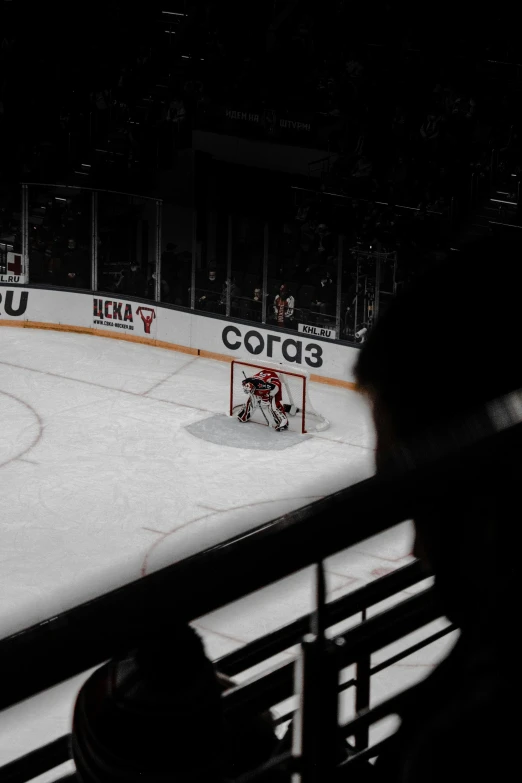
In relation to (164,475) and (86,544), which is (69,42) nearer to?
(164,475)

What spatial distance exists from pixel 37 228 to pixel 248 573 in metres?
21.4

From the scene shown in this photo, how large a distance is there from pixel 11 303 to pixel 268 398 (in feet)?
21.2

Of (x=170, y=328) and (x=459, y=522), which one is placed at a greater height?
(x=459, y=522)

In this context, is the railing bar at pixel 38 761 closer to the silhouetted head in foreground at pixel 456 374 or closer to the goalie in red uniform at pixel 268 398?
the silhouetted head in foreground at pixel 456 374

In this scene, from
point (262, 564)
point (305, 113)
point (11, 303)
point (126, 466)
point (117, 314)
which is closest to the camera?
point (262, 564)

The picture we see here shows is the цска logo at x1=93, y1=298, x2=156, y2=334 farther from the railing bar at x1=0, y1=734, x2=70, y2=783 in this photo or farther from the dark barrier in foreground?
the dark barrier in foreground

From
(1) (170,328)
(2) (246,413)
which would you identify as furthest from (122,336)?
(2) (246,413)

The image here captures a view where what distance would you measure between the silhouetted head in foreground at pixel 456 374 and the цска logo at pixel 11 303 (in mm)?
20504

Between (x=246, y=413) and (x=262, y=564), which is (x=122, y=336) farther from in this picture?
(x=262, y=564)

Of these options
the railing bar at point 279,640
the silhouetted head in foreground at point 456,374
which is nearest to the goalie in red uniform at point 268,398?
the railing bar at point 279,640

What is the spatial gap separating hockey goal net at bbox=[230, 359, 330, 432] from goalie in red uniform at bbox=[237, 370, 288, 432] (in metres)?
0.19

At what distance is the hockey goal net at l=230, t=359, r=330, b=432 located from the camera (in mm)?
17094

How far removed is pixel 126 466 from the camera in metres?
15.3

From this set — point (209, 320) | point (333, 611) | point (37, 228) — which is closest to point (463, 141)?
point (209, 320)
